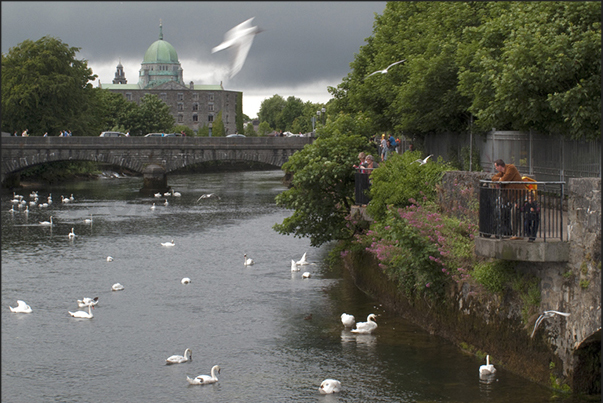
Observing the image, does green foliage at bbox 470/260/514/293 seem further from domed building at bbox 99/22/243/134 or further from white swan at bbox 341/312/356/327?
domed building at bbox 99/22/243/134

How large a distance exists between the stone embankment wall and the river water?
1.22 feet

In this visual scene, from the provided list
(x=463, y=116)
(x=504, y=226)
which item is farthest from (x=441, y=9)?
(x=504, y=226)

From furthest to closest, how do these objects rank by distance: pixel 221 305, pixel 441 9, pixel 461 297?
pixel 441 9, pixel 221 305, pixel 461 297

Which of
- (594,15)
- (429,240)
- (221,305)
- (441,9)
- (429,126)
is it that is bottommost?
(221,305)

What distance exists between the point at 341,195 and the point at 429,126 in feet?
21.2

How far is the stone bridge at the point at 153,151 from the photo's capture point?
6125 centimetres

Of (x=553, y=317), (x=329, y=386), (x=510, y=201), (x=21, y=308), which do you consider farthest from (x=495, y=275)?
(x=21, y=308)

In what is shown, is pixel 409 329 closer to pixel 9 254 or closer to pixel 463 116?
pixel 463 116

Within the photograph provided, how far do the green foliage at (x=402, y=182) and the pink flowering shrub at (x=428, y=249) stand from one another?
776 mm

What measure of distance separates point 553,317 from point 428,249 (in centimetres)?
387

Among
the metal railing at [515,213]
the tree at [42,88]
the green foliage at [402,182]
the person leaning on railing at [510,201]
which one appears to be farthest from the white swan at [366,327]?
the tree at [42,88]

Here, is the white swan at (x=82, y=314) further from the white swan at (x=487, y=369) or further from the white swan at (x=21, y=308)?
the white swan at (x=487, y=369)

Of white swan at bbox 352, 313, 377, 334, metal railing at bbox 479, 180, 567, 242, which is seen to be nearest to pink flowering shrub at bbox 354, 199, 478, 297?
white swan at bbox 352, 313, 377, 334

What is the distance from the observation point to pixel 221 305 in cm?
2173
